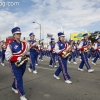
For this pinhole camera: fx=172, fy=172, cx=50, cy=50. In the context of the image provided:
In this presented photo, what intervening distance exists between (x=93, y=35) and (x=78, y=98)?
186 feet

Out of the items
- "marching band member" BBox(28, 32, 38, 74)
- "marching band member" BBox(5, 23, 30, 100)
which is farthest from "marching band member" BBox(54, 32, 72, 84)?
"marching band member" BBox(28, 32, 38, 74)

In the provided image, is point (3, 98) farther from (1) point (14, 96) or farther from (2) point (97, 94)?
(2) point (97, 94)

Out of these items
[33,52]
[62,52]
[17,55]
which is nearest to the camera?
[17,55]

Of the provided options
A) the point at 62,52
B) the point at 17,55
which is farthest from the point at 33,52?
the point at 17,55

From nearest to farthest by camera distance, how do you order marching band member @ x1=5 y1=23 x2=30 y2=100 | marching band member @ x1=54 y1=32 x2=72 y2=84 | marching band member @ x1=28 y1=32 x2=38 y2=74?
marching band member @ x1=5 y1=23 x2=30 y2=100, marching band member @ x1=54 y1=32 x2=72 y2=84, marching band member @ x1=28 y1=32 x2=38 y2=74

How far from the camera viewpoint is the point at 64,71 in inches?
267

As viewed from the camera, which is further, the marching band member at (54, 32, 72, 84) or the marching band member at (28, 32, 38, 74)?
the marching band member at (28, 32, 38, 74)

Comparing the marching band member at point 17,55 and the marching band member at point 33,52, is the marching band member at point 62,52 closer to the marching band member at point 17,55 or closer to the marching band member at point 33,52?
the marching band member at point 17,55

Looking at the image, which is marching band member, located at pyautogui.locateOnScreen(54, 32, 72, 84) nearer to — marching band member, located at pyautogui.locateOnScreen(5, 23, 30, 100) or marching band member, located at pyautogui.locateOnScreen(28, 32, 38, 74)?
marching band member, located at pyautogui.locateOnScreen(5, 23, 30, 100)

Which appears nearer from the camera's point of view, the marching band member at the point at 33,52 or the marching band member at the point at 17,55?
the marching band member at the point at 17,55

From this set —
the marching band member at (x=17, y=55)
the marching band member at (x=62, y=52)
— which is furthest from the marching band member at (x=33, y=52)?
the marching band member at (x=17, y=55)

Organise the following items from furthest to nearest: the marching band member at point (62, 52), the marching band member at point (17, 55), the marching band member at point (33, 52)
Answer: the marching band member at point (33, 52)
the marching band member at point (62, 52)
the marching band member at point (17, 55)

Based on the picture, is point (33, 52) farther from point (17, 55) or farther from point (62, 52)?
point (17, 55)

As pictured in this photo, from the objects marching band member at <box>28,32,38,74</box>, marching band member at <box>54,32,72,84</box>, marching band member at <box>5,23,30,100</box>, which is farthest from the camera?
marching band member at <box>28,32,38,74</box>
